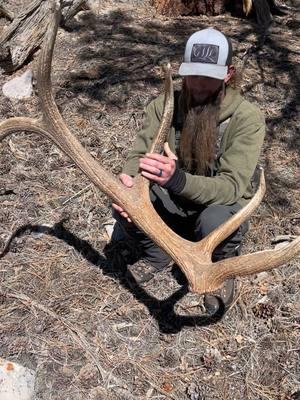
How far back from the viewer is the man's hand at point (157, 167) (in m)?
3.04

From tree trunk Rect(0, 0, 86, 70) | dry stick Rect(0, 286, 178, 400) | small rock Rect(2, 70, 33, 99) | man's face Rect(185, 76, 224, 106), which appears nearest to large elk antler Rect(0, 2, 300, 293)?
man's face Rect(185, 76, 224, 106)

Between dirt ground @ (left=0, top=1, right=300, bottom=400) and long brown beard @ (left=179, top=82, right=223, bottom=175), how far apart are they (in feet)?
2.78

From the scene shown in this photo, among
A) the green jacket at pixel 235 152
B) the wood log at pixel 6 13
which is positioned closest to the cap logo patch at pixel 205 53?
the green jacket at pixel 235 152

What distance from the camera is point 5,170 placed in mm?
4828

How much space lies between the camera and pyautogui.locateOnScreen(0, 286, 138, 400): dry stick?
335 centimetres

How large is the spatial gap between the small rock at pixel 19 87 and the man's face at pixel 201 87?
2767mm

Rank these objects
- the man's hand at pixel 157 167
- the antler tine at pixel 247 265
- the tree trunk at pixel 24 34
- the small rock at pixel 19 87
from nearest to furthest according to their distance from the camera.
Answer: the antler tine at pixel 247 265 < the man's hand at pixel 157 167 < the small rock at pixel 19 87 < the tree trunk at pixel 24 34

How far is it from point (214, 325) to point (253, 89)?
2920mm

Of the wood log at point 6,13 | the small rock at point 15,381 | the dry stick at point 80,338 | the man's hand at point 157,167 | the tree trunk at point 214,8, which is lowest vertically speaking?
the tree trunk at point 214,8

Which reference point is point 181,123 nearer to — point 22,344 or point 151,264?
point 151,264

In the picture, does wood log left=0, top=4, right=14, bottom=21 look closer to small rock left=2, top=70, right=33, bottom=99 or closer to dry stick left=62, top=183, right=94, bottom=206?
small rock left=2, top=70, right=33, bottom=99

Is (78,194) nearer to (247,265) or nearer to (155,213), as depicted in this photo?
(155,213)

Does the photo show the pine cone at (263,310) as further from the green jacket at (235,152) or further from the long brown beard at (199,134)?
the long brown beard at (199,134)

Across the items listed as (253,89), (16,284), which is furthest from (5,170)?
(253,89)
